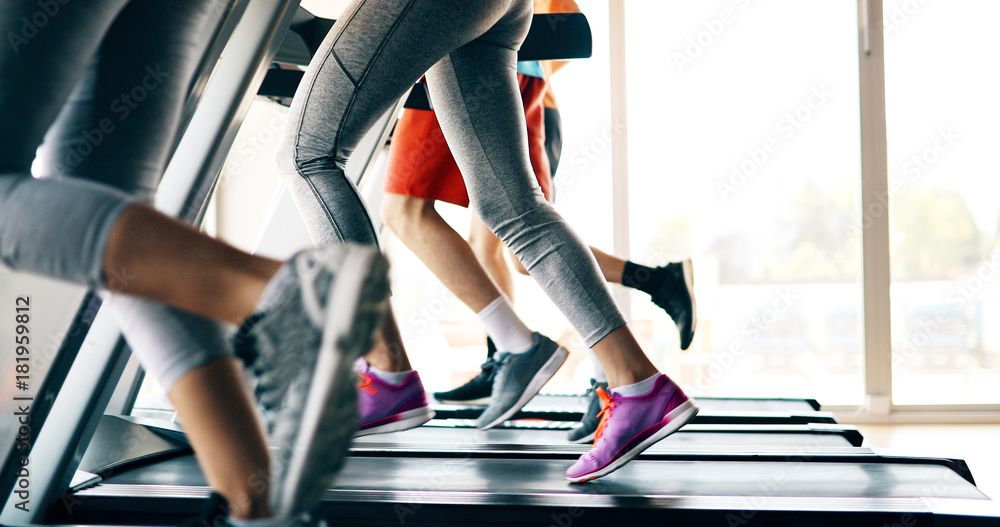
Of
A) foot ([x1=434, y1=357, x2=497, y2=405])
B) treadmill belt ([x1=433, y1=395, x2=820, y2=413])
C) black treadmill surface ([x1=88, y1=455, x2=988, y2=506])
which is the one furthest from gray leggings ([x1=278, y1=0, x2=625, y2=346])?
treadmill belt ([x1=433, y1=395, x2=820, y2=413])

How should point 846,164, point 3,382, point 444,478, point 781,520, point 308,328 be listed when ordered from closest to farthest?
point 308,328
point 3,382
point 781,520
point 444,478
point 846,164

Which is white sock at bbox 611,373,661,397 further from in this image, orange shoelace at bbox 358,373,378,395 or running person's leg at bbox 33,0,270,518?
running person's leg at bbox 33,0,270,518

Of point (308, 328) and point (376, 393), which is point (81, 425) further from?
point (308, 328)

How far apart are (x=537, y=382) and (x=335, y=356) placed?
37.6 inches

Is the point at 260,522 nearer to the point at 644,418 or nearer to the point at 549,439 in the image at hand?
the point at 644,418

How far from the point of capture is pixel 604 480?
4.09 ft

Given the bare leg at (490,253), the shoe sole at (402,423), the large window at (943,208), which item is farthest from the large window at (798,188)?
the shoe sole at (402,423)

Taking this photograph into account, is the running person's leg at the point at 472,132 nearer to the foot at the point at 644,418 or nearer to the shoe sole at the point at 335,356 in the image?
the foot at the point at 644,418

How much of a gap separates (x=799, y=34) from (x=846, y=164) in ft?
2.16

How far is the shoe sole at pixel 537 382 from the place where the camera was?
1.40 metres

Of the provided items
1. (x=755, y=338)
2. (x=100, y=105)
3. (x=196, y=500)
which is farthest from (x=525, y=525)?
(x=755, y=338)

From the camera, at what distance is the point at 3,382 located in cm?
95

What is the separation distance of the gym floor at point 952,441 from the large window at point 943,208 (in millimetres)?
206

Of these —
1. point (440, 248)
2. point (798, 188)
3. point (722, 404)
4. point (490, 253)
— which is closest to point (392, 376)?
point (440, 248)
